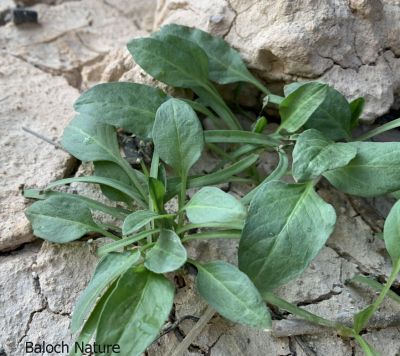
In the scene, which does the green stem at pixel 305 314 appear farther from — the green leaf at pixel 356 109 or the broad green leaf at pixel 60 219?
the green leaf at pixel 356 109

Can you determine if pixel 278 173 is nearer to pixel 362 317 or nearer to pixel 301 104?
pixel 301 104


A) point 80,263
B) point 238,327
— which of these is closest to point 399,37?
point 238,327

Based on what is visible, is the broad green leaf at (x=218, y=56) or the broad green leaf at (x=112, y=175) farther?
the broad green leaf at (x=218, y=56)

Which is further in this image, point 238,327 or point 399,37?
point 399,37

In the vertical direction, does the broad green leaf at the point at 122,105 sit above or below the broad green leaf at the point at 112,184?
above

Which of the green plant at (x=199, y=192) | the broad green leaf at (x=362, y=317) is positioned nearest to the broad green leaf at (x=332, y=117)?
the green plant at (x=199, y=192)

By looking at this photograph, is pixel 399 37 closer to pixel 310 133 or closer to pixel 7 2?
pixel 310 133

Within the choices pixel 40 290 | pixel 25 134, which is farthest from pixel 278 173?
pixel 25 134
